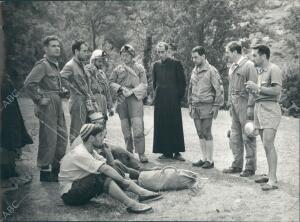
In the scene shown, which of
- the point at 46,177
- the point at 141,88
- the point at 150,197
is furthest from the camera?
the point at 141,88

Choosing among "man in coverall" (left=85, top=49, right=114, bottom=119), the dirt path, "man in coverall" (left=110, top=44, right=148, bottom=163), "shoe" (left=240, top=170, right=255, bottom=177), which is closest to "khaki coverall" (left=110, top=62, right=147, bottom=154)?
"man in coverall" (left=110, top=44, right=148, bottom=163)

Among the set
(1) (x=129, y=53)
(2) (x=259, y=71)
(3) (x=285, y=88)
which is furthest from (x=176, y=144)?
(3) (x=285, y=88)

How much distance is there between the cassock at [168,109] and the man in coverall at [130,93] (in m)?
0.34

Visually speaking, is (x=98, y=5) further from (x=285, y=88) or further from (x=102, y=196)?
(x=102, y=196)

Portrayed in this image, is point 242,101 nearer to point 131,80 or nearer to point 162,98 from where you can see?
point 162,98

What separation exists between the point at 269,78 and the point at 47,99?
10.5 feet

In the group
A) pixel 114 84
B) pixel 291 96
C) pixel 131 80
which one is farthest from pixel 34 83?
pixel 291 96

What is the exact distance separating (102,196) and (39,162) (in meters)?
1.25

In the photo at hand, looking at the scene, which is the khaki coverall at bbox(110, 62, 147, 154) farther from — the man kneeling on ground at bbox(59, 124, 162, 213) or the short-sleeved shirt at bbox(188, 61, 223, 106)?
the man kneeling on ground at bbox(59, 124, 162, 213)

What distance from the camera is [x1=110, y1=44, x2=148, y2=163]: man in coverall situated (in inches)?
330

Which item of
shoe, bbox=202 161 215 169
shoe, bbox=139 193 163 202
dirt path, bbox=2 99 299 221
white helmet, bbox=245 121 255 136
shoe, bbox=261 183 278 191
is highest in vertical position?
white helmet, bbox=245 121 255 136

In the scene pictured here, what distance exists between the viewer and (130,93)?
27.4 ft

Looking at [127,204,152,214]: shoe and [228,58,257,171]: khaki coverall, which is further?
[228,58,257,171]: khaki coverall

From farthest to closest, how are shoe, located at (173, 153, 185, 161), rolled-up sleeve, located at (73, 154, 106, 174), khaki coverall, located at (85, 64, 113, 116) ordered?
shoe, located at (173, 153, 185, 161) → khaki coverall, located at (85, 64, 113, 116) → rolled-up sleeve, located at (73, 154, 106, 174)
